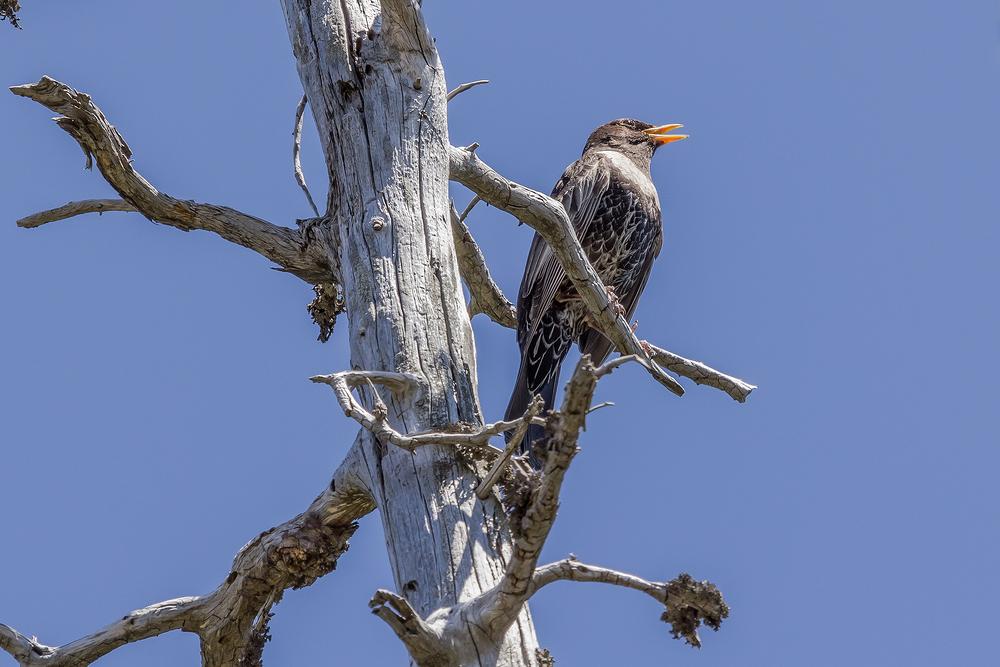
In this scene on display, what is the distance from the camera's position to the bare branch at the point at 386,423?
2.08m

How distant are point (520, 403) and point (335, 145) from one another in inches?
66.6

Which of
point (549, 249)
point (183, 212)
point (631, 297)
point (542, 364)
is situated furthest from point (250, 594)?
point (631, 297)

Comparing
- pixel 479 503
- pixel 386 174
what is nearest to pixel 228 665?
pixel 479 503

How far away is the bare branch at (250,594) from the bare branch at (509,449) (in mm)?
480

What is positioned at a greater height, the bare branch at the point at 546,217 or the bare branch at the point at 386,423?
the bare branch at the point at 546,217

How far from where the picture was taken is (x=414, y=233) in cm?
286

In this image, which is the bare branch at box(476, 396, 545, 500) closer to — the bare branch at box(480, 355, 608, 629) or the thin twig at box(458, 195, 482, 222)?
the bare branch at box(480, 355, 608, 629)

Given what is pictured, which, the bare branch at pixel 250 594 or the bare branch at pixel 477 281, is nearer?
the bare branch at pixel 250 594

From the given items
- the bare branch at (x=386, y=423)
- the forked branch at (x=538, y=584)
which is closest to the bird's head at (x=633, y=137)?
the bare branch at (x=386, y=423)

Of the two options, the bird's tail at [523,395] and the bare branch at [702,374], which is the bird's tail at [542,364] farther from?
the bare branch at [702,374]

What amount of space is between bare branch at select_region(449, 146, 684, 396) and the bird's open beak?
9.35 feet

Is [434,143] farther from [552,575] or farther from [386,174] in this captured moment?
[552,575]

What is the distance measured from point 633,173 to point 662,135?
0.69m

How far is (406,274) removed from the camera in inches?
110
